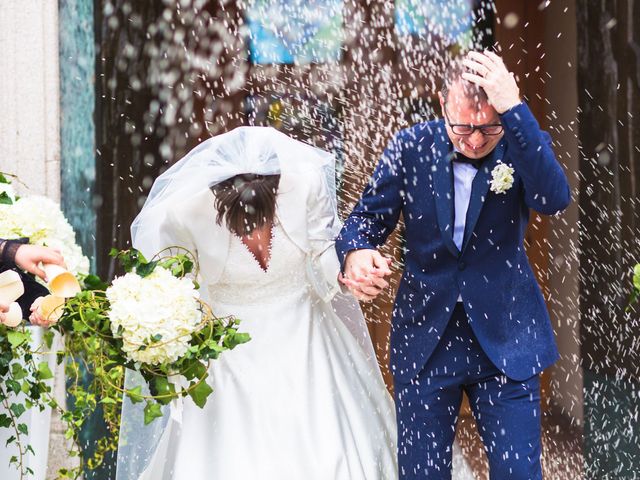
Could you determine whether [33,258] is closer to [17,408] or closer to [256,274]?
[17,408]

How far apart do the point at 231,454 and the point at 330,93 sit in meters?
4.35

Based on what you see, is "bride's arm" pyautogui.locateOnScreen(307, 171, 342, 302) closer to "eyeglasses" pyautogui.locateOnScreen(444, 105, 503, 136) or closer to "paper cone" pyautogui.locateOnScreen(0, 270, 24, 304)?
"eyeglasses" pyautogui.locateOnScreen(444, 105, 503, 136)

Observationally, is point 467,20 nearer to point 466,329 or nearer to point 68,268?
point 466,329

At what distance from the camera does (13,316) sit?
9.14 feet

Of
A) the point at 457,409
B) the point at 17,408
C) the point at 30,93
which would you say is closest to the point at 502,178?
the point at 457,409

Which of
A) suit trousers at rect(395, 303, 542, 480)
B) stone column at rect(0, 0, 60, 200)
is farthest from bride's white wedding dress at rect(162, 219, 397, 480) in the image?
stone column at rect(0, 0, 60, 200)

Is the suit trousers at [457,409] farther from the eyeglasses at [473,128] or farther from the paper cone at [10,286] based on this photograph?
the paper cone at [10,286]

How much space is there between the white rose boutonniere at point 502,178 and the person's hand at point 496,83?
24cm

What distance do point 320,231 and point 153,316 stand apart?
120cm

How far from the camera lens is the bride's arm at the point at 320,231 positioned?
3.98 metres

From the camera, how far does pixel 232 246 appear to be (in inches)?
155

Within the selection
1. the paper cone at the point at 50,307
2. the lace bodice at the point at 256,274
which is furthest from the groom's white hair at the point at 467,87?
the paper cone at the point at 50,307

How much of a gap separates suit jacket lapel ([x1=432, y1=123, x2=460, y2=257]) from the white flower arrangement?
1.16 metres

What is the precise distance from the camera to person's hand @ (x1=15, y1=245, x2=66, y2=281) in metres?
2.74
